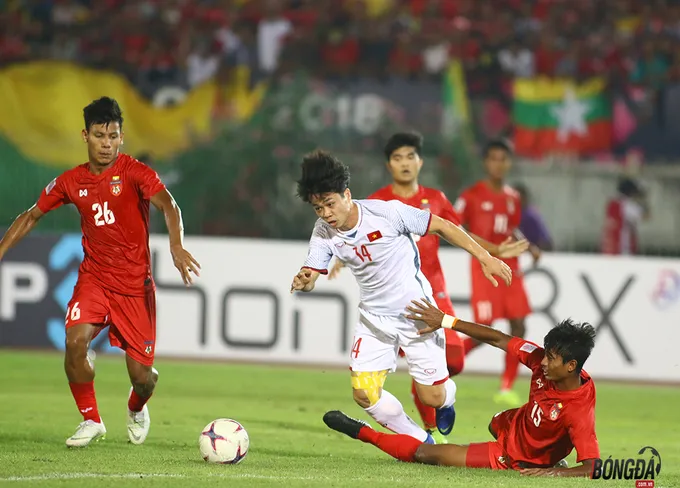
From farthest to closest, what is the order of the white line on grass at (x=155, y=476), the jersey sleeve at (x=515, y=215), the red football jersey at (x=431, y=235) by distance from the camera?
the jersey sleeve at (x=515, y=215) < the red football jersey at (x=431, y=235) < the white line on grass at (x=155, y=476)

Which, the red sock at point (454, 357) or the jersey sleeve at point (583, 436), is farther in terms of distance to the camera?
the red sock at point (454, 357)

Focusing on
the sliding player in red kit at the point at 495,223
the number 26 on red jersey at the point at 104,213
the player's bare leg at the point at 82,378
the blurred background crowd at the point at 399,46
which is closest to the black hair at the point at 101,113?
the number 26 on red jersey at the point at 104,213

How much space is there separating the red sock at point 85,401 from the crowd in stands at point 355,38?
1004cm

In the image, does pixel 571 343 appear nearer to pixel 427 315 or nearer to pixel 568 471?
pixel 568 471

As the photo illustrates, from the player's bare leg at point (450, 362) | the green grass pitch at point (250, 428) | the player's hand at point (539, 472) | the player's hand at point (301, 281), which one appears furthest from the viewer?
the player's bare leg at point (450, 362)

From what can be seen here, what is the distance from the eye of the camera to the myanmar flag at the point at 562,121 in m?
15.7

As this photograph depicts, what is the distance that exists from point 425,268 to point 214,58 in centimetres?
977

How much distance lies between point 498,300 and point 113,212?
164 inches

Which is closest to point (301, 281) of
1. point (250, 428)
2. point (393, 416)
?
→ point (393, 416)

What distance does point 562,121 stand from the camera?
15.8m

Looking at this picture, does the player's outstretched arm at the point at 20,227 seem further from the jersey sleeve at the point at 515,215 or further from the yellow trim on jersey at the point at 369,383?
the jersey sleeve at the point at 515,215

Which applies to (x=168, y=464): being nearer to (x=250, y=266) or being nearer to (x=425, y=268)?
(x=425, y=268)

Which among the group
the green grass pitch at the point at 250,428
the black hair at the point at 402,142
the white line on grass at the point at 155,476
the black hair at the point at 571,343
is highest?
the black hair at the point at 402,142

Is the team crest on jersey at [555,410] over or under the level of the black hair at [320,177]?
under
